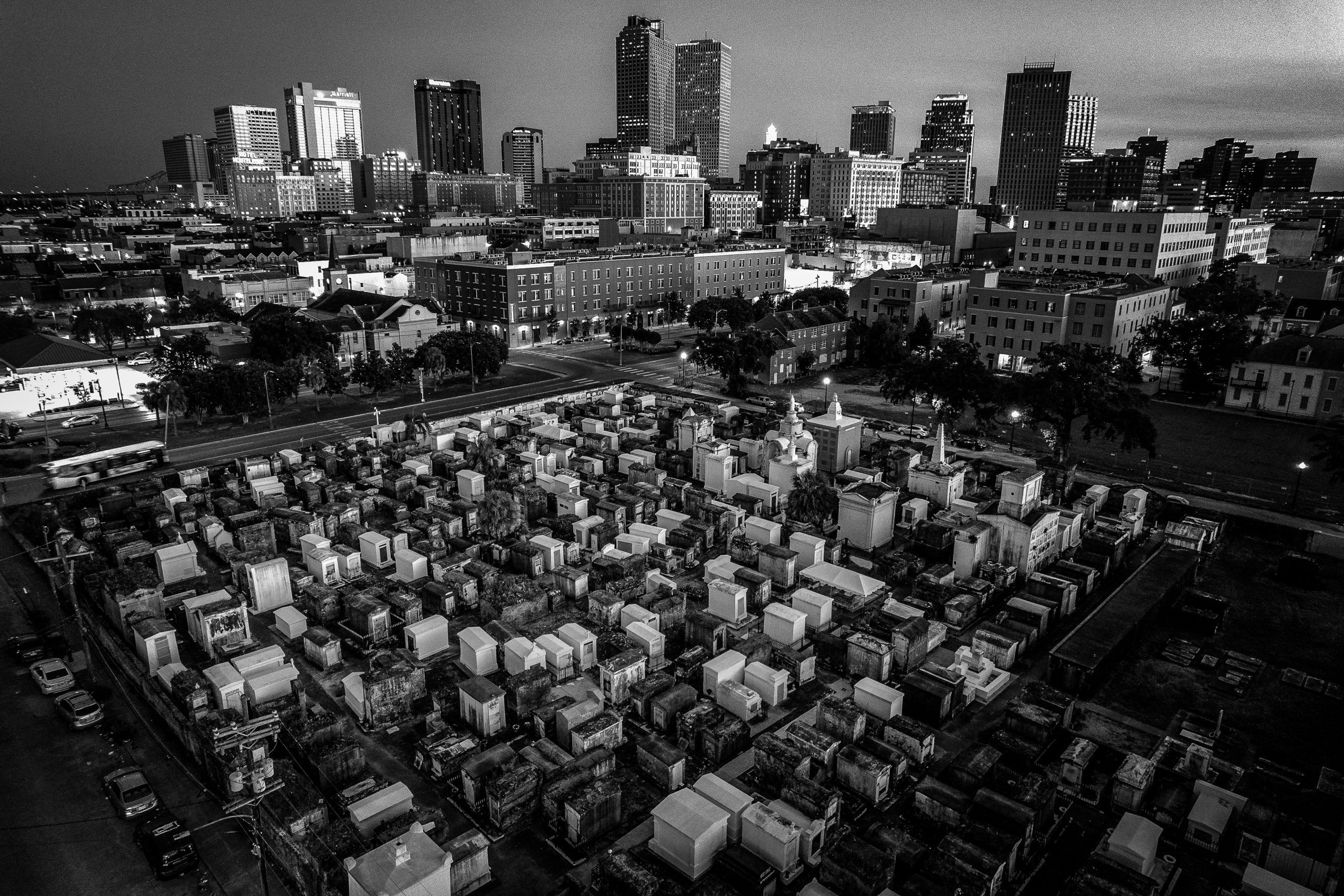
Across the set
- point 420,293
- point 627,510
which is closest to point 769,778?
point 627,510

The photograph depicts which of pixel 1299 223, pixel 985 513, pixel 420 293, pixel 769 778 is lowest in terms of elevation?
pixel 769 778

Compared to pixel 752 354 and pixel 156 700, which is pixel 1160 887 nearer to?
pixel 156 700

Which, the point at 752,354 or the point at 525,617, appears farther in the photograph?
the point at 752,354

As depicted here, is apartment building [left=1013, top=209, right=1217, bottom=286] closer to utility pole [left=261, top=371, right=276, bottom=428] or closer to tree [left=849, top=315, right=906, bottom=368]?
tree [left=849, top=315, right=906, bottom=368]

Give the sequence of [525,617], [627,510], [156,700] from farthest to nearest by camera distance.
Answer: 1. [627,510]
2. [525,617]
3. [156,700]

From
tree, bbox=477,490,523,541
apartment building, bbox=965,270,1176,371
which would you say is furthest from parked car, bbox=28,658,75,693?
apartment building, bbox=965,270,1176,371

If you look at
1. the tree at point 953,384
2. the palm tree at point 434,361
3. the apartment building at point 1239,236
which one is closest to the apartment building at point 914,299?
the tree at point 953,384

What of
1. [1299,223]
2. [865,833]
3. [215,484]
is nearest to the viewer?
[865,833]

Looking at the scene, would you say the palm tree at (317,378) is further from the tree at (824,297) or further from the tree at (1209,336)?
the tree at (1209,336)

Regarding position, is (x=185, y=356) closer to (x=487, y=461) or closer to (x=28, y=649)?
(x=487, y=461)
